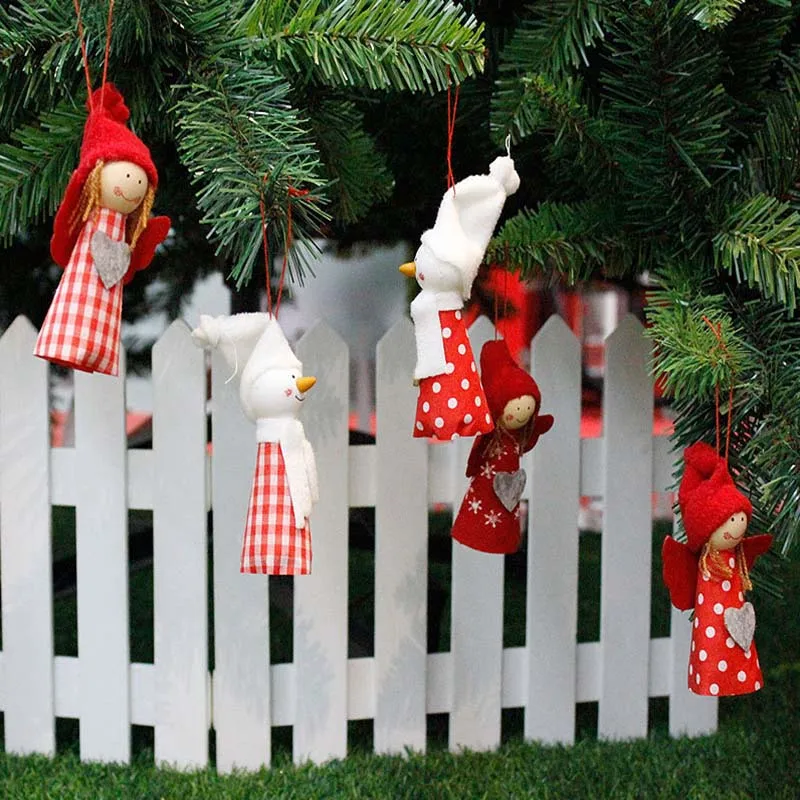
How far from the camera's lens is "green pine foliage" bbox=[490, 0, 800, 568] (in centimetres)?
106

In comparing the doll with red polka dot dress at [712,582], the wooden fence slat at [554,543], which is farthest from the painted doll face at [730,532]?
the wooden fence slat at [554,543]

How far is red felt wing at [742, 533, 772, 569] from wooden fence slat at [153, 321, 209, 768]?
1026 mm

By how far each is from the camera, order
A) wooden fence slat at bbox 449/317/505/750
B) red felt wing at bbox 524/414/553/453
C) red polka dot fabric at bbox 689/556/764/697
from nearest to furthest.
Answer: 1. red polka dot fabric at bbox 689/556/764/697
2. red felt wing at bbox 524/414/553/453
3. wooden fence slat at bbox 449/317/505/750

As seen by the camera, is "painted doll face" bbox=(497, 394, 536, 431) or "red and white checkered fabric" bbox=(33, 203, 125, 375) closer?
"red and white checkered fabric" bbox=(33, 203, 125, 375)

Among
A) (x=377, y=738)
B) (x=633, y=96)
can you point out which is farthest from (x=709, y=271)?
(x=377, y=738)

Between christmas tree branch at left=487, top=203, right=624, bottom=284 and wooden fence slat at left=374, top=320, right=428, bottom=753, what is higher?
christmas tree branch at left=487, top=203, right=624, bottom=284

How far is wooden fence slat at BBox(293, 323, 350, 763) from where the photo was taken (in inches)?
71.0

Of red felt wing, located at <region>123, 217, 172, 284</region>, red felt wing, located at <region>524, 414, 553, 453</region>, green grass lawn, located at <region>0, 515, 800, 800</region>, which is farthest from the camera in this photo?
green grass lawn, located at <region>0, 515, 800, 800</region>

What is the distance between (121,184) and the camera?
0.95 m

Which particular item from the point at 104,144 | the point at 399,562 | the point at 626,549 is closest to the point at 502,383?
the point at 104,144

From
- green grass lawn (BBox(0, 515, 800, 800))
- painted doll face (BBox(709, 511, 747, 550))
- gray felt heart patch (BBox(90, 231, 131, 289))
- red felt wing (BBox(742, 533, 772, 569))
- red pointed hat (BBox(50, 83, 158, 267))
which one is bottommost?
green grass lawn (BBox(0, 515, 800, 800))

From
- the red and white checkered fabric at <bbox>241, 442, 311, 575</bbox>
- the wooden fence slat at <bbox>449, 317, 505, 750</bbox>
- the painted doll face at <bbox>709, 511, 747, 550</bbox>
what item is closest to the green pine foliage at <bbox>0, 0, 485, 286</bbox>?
the red and white checkered fabric at <bbox>241, 442, 311, 575</bbox>

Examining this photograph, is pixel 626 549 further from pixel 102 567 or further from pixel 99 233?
pixel 99 233

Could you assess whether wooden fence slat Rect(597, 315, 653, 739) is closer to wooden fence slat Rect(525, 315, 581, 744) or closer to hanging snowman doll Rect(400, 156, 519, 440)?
wooden fence slat Rect(525, 315, 581, 744)
